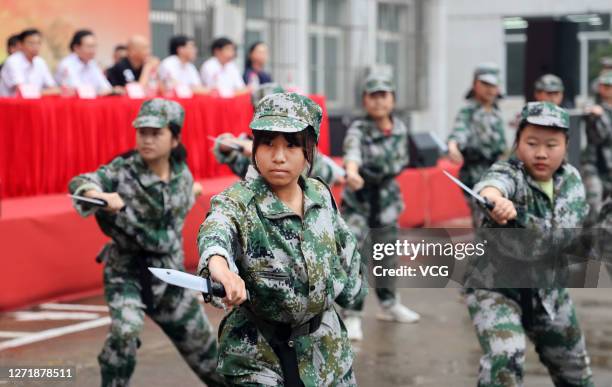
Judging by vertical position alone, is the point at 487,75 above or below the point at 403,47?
below

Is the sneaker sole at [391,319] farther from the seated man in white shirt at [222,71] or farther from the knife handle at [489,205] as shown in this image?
the seated man in white shirt at [222,71]

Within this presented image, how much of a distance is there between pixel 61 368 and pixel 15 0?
373 inches

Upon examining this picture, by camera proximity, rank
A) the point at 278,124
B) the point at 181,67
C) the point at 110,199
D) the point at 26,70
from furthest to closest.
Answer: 1. the point at 181,67
2. the point at 26,70
3. the point at 110,199
4. the point at 278,124

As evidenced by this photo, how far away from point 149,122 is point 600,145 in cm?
823

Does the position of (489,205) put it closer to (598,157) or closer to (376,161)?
(376,161)

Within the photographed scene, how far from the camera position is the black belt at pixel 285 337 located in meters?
4.92

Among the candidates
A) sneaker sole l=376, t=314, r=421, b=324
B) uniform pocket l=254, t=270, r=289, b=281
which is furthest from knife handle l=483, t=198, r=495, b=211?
sneaker sole l=376, t=314, r=421, b=324

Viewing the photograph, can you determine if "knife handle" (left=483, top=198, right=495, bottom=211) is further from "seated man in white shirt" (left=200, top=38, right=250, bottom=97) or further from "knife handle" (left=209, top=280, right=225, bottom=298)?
"seated man in white shirt" (left=200, top=38, right=250, bottom=97)

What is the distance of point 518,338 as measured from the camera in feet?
20.8

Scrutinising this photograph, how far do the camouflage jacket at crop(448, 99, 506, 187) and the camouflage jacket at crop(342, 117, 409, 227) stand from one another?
1.46 metres

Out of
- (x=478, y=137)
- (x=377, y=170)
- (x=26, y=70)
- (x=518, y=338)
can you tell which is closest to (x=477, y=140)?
(x=478, y=137)

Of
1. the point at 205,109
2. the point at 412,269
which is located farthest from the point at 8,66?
the point at 412,269

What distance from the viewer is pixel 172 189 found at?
23.6 ft

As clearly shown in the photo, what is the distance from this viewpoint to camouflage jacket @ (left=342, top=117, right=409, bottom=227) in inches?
404
